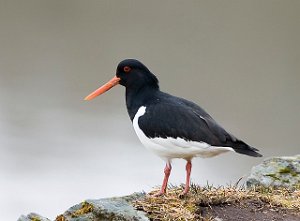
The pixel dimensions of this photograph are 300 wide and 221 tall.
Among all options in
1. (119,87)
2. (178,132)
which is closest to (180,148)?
(178,132)

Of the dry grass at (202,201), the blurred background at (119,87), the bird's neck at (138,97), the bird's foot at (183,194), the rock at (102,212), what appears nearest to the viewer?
the rock at (102,212)

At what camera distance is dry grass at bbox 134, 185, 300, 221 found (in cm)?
679

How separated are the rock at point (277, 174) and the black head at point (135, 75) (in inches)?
50.7

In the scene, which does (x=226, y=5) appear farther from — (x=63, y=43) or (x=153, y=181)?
(x=153, y=181)

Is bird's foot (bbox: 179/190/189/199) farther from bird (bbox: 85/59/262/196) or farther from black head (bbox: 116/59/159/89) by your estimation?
black head (bbox: 116/59/159/89)

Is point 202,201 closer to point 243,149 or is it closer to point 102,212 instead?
point 243,149

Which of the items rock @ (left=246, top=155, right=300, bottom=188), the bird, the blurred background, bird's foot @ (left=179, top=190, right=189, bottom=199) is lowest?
bird's foot @ (left=179, top=190, right=189, bottom=199)

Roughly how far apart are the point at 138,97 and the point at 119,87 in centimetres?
1352

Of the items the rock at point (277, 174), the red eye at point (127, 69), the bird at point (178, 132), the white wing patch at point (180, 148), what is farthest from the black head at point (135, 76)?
the rock at point (277, 174)

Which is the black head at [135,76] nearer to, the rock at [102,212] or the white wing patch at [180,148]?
the white wing patch at [180,148]

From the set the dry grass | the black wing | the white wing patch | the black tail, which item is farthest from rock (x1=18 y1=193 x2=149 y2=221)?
the black tail

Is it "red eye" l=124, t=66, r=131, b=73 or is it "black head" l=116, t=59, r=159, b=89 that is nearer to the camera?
"black head" l=116, t=59, r=159, b=89

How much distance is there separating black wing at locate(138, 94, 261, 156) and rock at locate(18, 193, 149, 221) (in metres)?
0.87

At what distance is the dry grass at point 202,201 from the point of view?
6.79 meters
